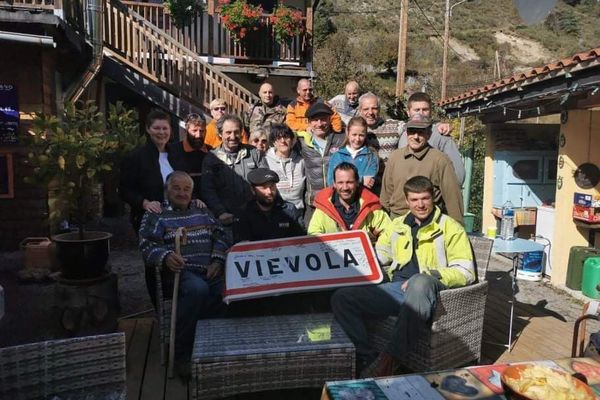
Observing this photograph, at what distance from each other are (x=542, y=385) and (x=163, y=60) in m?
9.36

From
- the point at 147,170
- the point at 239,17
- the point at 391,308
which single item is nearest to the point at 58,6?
the point at 147,170

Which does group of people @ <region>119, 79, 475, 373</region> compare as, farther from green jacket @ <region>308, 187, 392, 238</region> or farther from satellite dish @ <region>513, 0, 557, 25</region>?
satellite dish @ <region>513, 0, 557, 25</region>

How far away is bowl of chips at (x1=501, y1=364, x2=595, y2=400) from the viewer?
1910 millimetres

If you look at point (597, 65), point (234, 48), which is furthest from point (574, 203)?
point (234, 48)

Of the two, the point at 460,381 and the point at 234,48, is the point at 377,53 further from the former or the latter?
the point at 460,381

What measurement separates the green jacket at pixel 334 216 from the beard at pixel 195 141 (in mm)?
1345

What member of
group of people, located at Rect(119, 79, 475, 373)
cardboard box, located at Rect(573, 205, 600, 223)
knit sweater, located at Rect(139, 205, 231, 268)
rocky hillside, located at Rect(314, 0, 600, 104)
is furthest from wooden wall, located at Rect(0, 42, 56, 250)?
rocky hillside, located at Rect(314, 0, 600, 104)

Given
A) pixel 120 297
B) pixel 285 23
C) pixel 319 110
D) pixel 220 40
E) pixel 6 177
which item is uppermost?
pixel 285 23

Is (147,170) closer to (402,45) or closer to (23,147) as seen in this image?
(23,147)

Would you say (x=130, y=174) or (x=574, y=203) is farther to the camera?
(x=574, y=203)

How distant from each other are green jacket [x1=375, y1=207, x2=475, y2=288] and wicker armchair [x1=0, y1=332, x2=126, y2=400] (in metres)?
2.02

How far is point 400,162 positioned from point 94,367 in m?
2.65

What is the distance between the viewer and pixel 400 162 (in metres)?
4.02

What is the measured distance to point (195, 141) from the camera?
4.54 metres
